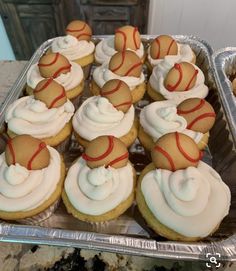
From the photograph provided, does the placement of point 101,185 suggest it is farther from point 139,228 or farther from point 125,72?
point 125,72

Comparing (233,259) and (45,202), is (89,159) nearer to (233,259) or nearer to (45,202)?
(45,202)

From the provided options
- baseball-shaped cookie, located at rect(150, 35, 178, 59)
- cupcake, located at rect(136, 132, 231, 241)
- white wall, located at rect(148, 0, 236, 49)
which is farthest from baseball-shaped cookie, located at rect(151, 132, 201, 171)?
white wall, located at rect(148, 0, 236, 49)

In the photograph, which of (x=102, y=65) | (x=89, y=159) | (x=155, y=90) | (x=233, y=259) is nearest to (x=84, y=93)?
(x=102, y=65)

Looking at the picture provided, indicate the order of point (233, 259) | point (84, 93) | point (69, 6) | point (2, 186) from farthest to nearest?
point (69, 6) → point (84, 93) → point (2, 186) → point (233, 259)

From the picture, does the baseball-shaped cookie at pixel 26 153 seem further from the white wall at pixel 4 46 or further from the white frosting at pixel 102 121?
the white wall at pixel 4 46

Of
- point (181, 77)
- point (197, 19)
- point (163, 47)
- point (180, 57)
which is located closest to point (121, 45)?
point (163, 47)

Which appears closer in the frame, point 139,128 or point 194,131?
point 194,131
